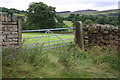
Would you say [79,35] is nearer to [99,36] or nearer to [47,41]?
[99,36]

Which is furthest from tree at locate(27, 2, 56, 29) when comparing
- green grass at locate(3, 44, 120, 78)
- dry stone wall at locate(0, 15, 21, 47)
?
green grass at locate(3, 44, 120, 78)

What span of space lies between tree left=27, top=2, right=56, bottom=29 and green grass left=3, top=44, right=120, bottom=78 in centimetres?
1792

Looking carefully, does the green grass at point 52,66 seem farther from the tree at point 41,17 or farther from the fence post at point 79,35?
the tree at point 41,17

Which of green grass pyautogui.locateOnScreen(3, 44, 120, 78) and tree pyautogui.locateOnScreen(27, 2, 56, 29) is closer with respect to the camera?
green grass pyautogui.locateOnScreen(3, 44, 120, 78)

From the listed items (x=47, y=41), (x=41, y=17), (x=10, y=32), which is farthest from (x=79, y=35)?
(x=41, y=17)

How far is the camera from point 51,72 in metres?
4.27

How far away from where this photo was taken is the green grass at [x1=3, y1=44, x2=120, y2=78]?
409cm

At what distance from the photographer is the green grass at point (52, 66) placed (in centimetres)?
409

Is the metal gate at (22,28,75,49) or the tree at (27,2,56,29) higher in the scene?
the tree at (27,2,56,29)

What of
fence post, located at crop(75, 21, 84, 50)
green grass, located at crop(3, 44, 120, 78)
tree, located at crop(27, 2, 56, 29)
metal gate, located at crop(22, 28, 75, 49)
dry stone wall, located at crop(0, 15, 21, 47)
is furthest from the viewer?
tree, located at crop(27, 2, 56, 29)

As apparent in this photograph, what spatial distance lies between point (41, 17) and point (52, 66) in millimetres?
20417

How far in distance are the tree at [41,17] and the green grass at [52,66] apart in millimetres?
17916

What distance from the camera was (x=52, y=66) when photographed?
182 inches

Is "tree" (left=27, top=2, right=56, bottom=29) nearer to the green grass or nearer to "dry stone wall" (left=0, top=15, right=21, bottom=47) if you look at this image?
"dry stone wall" (left=0, top=15, right=21, bottom=47)
